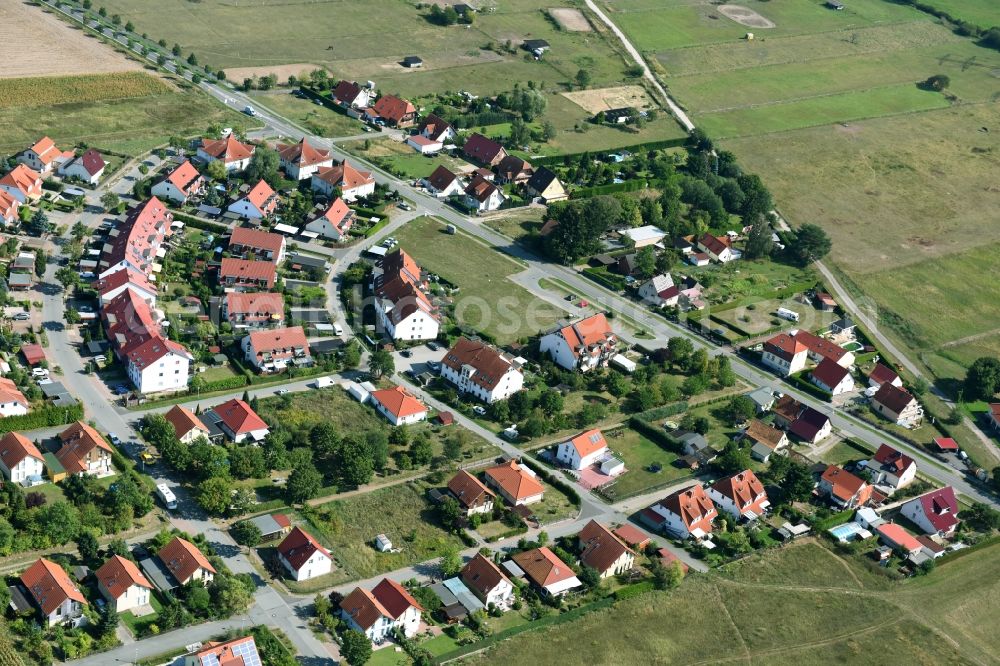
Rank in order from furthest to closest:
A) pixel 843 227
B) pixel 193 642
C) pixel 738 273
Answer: pixel 843 227, pixel 738 273, pixel 193 642

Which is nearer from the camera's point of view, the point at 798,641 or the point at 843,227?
the point at 798,641

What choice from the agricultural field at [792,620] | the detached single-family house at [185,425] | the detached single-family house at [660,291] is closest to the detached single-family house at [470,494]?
the agricultural field at [792,620]

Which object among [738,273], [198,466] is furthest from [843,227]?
[198,466]

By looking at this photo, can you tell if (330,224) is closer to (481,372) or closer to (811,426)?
(481,372)

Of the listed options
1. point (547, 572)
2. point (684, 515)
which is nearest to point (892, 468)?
point (684, 515)

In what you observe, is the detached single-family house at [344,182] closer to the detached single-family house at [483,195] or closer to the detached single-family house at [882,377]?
the detached single-family house at [483,195]

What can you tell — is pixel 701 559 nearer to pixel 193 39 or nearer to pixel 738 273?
pixel 738 273
